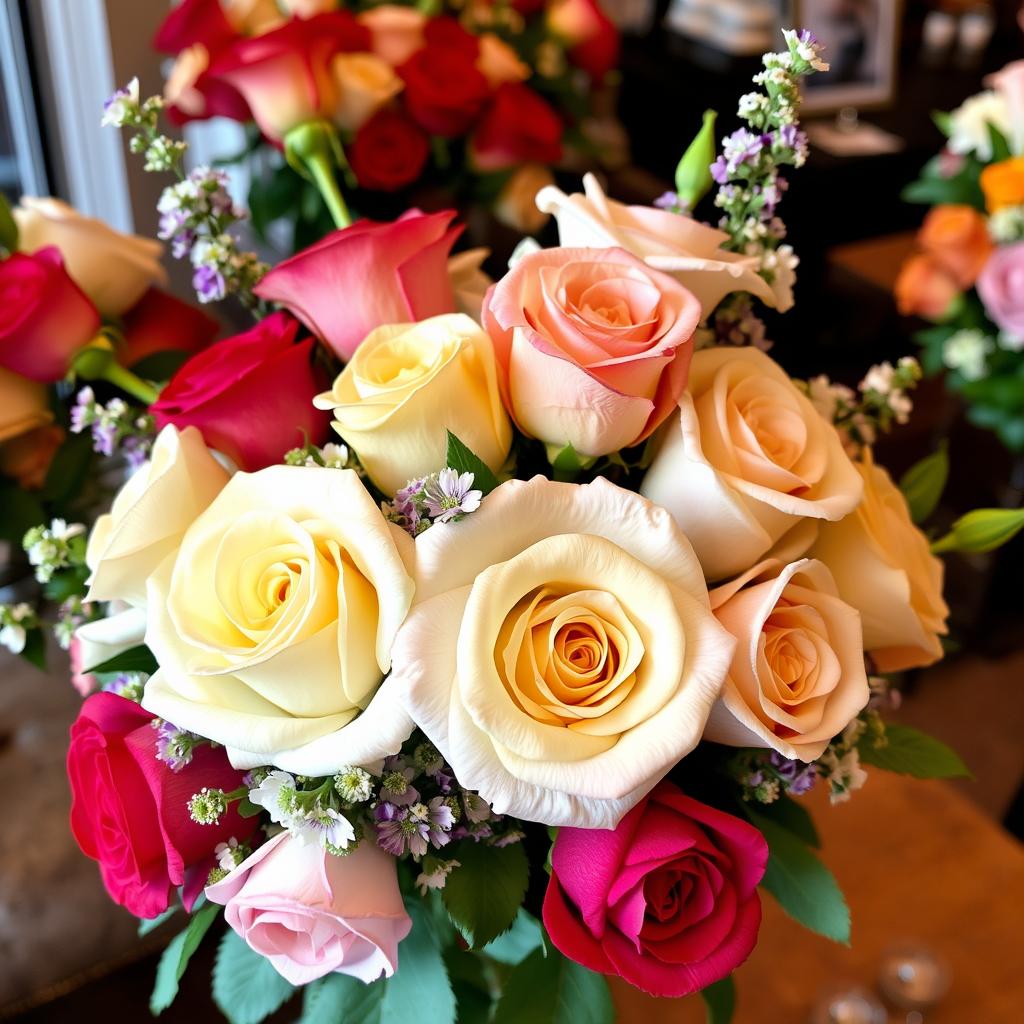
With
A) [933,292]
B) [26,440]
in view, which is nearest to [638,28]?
[933,292]

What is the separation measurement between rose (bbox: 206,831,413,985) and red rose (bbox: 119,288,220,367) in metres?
0.43

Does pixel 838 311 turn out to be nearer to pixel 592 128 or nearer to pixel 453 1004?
pixel 592 128

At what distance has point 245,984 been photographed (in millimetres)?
593

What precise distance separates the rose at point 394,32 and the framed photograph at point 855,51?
3.84 ft

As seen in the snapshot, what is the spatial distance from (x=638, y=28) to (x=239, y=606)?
2084mm

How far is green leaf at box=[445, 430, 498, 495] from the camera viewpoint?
0.44m

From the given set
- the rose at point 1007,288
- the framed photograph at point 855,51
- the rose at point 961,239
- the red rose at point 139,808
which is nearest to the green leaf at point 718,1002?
the red rose at point 139,808

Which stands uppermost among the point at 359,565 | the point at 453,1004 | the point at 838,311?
the point at 359,565

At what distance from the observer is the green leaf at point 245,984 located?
1.90 feet

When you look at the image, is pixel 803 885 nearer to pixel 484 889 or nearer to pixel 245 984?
pixel 484 889

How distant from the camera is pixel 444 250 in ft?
1.77

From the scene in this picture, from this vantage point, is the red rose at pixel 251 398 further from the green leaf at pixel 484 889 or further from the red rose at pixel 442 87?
the red rose at pixel 442 87

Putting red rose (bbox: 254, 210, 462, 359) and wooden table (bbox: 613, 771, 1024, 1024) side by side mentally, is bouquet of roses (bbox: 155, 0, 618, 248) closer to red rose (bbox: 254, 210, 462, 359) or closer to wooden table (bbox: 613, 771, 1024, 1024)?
red rose (bbox: 254, 210, 462, 359)

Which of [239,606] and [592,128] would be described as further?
[592,128]
